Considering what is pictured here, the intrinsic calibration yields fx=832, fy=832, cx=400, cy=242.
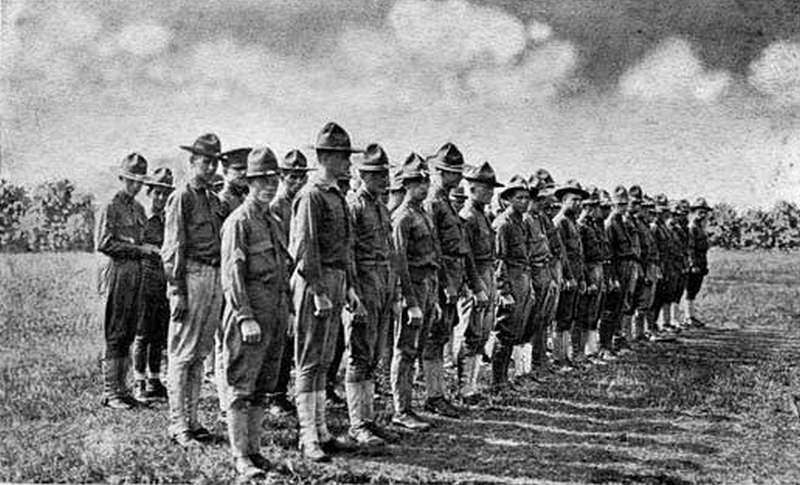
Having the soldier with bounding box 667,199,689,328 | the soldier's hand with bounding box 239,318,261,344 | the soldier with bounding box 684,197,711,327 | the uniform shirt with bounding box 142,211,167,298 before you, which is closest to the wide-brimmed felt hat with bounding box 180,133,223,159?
the soldier's hand with bounding box 239,318,261,344

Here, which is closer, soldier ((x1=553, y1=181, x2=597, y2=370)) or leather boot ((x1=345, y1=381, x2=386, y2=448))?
leather boot ((x1=345, y1=381, x2=386, y2=448))

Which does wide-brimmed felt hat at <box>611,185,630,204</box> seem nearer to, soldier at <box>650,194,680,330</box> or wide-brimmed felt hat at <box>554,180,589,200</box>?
wide-brimmed felt hat at <box>554,180,589,200</box>

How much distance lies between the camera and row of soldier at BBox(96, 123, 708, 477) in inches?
192

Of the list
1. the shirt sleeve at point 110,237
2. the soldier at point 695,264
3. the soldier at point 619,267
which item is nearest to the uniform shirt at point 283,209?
the shirt sleeve at point 110,237

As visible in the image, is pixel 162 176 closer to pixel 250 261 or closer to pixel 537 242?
pixel 250 261

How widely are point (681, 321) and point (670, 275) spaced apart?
157 centimetres

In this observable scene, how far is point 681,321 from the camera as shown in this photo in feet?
42.7

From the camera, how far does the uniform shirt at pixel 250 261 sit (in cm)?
471

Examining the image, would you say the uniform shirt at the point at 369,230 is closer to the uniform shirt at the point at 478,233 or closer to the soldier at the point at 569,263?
the uniform shirt at the point at 478,233

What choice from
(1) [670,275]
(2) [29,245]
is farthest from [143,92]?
(1) [670,275]

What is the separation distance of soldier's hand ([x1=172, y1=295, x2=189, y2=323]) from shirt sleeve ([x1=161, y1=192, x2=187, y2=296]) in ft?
0.12

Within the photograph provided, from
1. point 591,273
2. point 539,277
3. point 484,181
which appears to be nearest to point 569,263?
point 591,273

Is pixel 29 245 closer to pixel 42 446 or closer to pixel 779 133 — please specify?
pixel 42 446

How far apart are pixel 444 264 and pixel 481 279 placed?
1.76 ft
